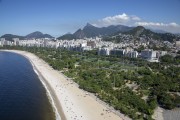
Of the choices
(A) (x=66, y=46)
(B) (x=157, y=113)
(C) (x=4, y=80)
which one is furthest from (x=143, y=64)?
(A) (x=66, y=46)

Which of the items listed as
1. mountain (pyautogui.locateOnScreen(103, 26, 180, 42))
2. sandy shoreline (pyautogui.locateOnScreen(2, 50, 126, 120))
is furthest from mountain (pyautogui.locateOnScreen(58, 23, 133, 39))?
sandy shoreline (pyautogui.locateOnScreen(2, 50, 126, 120))

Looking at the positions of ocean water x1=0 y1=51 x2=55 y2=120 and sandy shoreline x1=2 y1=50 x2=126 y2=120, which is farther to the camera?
ocean water x1=0 y1=51 x2=55 y2=120

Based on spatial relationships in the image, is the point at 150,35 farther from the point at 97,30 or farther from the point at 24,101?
the point at 97,30

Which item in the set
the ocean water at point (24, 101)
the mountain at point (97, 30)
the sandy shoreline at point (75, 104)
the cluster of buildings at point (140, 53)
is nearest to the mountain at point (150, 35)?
the cluster of buildings at point (140, 53)

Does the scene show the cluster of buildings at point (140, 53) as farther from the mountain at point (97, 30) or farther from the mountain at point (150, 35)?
the mountain at point (97, 30)

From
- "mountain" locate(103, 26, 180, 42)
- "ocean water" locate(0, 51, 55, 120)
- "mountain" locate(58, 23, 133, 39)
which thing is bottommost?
"ocean water" locate(0, 51, 55, 120)

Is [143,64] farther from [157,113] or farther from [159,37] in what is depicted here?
[159,37]

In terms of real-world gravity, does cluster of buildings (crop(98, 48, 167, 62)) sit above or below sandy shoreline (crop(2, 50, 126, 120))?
above

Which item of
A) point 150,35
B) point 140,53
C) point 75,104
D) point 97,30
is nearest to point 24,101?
point 75,104

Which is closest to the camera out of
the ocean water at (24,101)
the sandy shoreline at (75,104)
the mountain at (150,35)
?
→ the sandy shoreline at (75,104)

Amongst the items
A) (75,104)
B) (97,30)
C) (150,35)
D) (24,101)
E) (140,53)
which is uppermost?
(97,30)

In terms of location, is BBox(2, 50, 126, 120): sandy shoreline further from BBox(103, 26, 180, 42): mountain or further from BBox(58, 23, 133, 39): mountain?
BBox(58, 23, 133, 39): mountain
